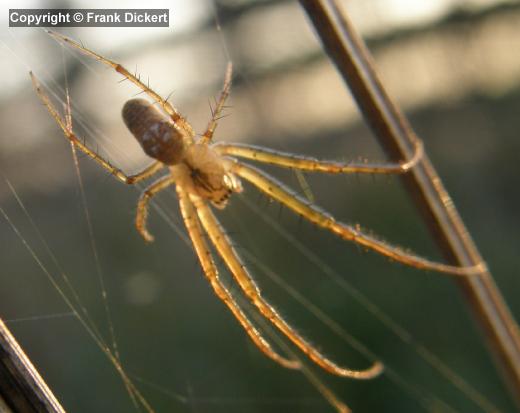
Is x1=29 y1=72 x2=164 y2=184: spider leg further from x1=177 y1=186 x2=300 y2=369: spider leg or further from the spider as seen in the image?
x1=177 y1=186 x2=300 y2=369: spider leg

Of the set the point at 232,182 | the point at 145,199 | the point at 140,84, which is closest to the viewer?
the point at 140,84

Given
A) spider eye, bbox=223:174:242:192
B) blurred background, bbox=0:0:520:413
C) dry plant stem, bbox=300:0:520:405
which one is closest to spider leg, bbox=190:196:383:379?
spider eye, bbox=223:174:242:192

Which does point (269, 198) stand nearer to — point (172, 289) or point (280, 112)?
point (172, 289)

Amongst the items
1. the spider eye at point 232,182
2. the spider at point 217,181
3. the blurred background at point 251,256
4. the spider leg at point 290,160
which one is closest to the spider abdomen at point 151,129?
the spider at point 217,181

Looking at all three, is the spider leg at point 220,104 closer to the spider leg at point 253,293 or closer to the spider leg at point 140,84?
the spider leg at point 140,84

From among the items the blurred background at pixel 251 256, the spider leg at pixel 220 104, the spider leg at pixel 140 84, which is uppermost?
the spider leg at pixel 140 84

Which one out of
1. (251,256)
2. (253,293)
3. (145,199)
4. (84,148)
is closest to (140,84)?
(84,148)

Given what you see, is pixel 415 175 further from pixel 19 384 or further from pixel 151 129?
pixel 19 384
